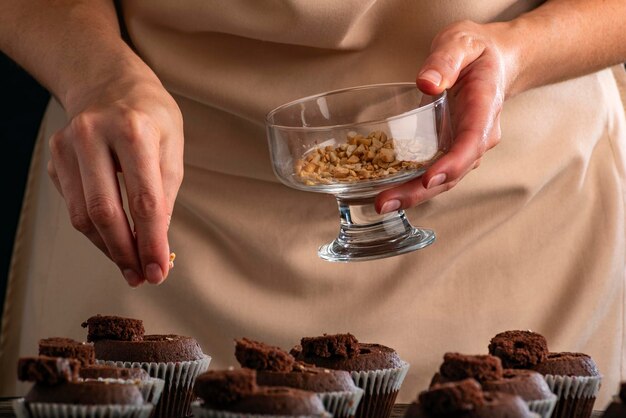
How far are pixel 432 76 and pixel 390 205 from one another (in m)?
0.18

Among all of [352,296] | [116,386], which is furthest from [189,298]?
[116,386]

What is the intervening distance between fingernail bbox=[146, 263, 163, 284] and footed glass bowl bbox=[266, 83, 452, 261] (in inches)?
9.8

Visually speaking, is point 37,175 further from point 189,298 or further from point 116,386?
point 116,386

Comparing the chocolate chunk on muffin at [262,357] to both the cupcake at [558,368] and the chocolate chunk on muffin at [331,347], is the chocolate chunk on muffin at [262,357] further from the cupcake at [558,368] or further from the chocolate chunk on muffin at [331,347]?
the cupcake at [558,368]

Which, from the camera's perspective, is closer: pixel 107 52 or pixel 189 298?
pixel 107 52

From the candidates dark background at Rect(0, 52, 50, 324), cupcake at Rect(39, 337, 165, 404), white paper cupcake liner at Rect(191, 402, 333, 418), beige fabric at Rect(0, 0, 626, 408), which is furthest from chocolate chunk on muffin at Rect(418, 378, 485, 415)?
dark background at Rect(0, 52, 50, 324)

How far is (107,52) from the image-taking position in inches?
56.2

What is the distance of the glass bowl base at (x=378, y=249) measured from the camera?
4.58ft

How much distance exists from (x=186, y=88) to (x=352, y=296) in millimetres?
433

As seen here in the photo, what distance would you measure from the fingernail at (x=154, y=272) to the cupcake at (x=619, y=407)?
0.53 metres

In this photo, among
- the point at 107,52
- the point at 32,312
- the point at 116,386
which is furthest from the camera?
the point at 32,312

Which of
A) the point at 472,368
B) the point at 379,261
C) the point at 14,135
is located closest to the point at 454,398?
the point at 472,368

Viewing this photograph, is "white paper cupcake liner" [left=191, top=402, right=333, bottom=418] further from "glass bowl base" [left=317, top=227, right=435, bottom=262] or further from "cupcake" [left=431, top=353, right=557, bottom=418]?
"glass bowl base" [left=317, top=227, right=435, bottom=262]

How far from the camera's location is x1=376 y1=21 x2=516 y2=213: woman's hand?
51.9 inches
